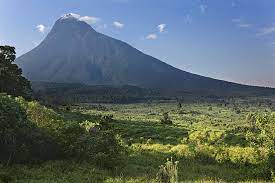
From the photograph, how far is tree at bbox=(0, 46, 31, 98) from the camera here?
184ft

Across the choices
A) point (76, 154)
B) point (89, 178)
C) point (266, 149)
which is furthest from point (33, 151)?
point (266, 149)

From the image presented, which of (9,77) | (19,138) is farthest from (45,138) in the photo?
(9,77)

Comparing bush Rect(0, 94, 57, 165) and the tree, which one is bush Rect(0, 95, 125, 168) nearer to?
bush Rect(0, 94, 57, 165)

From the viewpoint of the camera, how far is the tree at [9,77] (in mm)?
55975

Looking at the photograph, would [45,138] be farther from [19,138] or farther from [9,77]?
[9,77]

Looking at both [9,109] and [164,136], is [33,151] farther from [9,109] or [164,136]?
[164,136]

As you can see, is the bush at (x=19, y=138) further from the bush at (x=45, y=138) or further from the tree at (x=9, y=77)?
the tree at (x=9, y=77)

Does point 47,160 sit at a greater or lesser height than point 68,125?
lesser

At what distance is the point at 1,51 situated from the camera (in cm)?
6284

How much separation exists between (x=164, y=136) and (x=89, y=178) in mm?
44131

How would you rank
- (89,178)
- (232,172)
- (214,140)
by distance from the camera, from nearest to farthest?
(89,178)
(232,172)
(214,140)

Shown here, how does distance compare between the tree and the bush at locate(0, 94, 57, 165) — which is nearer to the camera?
the bush at locate(0, 94, 57, 165)

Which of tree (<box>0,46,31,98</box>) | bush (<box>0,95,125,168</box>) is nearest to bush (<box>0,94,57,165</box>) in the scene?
bush (<box>0,95,125,168</box>)

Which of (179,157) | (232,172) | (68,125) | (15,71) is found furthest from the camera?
(15,71)
